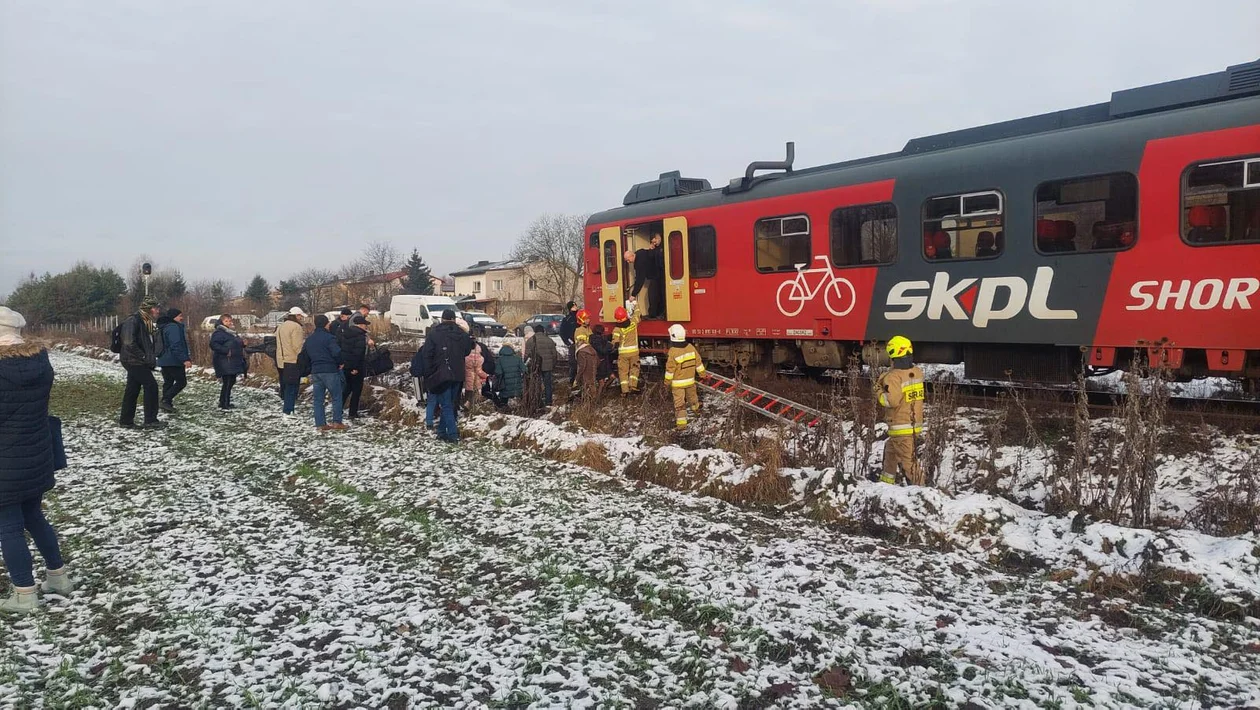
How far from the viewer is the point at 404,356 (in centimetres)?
1647

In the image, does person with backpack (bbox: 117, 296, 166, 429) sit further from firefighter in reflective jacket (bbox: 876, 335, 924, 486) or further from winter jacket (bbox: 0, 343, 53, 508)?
firefighter in reflective jacket (bbox: 876, 335, 924, 486)

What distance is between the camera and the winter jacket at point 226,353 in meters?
12.3

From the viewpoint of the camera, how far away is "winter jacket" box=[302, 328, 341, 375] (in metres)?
10.1

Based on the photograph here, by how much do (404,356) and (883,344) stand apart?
36.0ft

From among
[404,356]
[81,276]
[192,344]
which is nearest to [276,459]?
[404,356]

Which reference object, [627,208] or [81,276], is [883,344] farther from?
[81,276]

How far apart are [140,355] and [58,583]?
21.4 feet

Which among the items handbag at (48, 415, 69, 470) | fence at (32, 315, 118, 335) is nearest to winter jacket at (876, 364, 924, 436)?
handbag at (48, 415, 69, 470)

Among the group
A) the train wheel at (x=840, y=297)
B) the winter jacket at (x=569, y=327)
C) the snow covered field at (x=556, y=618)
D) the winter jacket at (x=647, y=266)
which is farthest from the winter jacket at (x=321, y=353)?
the train wheel at (x=840, y=297)

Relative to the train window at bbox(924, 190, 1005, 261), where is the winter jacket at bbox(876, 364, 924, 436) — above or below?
below

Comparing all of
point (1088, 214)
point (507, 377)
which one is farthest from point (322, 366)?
point (1088, 214)

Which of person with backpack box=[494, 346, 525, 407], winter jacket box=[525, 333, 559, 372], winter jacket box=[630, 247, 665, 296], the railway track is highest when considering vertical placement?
winter jacket box=[630, 247, 665, 296]

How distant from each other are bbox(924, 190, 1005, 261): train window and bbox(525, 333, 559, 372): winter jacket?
5.55m

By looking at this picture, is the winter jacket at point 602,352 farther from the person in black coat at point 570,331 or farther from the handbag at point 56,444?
the handbag at point 56,444
